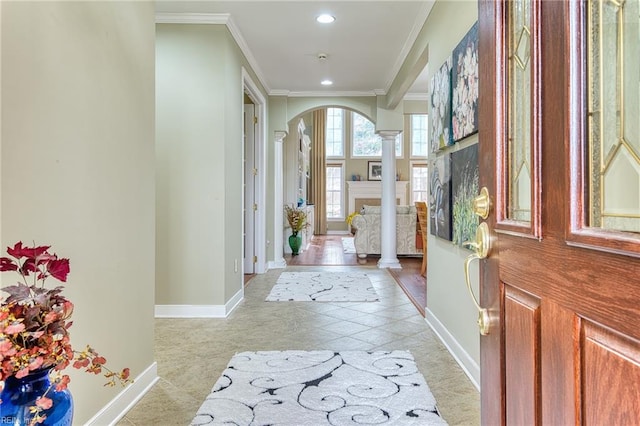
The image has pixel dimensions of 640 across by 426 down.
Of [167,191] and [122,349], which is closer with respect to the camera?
[122,349]

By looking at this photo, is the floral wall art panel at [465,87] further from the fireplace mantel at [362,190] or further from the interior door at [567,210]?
the fireplace mantel at [362,190]

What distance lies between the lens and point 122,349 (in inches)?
69.2

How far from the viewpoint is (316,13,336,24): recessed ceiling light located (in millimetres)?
3256

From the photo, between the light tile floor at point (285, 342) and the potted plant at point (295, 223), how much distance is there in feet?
9.73

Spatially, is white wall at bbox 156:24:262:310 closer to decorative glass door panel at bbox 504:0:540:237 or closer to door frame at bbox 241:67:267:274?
door frame at bbox 241:67:267:274

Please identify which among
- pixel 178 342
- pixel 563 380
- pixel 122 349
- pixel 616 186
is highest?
pixel 616 186

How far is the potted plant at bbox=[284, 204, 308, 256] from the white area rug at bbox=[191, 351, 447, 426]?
4.61 metres

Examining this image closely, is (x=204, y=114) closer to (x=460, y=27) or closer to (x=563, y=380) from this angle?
(x=460, y=27)

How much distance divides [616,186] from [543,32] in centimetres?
29

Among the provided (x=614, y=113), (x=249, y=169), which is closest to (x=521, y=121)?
(x=614, y=113)

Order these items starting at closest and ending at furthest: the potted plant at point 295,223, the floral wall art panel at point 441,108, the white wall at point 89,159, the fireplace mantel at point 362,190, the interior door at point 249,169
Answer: the white wall at point 89,159
the floral wall art panel at point 441,108
the interior door at point 249,169
the potted plant at point 295,223
the fireplace mantel at point 362,190

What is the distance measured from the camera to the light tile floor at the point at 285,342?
1.82 m

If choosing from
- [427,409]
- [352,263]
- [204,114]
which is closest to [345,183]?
[352,263]

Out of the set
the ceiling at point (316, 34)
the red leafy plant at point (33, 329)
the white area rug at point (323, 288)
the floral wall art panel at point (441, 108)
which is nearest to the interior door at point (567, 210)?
the red leafy plant at point (33, 329)
